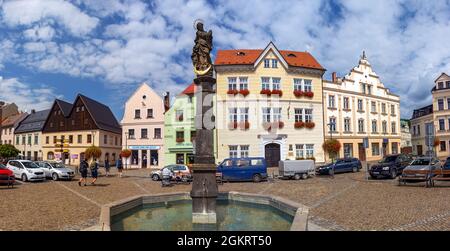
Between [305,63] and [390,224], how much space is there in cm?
3425

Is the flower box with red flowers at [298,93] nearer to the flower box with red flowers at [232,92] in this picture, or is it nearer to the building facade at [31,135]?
the flower box with red flowers at [232,92]

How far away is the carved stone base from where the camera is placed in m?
9.98

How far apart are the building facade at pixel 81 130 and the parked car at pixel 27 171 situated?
23.6m

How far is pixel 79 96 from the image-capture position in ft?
174

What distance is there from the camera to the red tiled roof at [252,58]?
38.4m

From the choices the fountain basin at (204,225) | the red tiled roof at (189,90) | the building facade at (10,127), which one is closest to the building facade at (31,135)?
the building facade at (10,127)

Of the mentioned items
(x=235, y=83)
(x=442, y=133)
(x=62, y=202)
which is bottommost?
(x=62, y=202)

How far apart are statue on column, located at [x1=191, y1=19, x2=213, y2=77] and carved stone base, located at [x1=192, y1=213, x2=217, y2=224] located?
4608 millimetres

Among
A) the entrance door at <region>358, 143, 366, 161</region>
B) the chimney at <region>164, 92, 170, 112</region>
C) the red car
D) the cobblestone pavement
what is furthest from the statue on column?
the entrance door at <region>358, 143, 366, 161</region>

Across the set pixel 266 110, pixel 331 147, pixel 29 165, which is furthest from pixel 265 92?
pixel 29 165

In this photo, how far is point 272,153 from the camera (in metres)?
37.9

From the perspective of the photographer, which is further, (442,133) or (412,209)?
(442,133)
